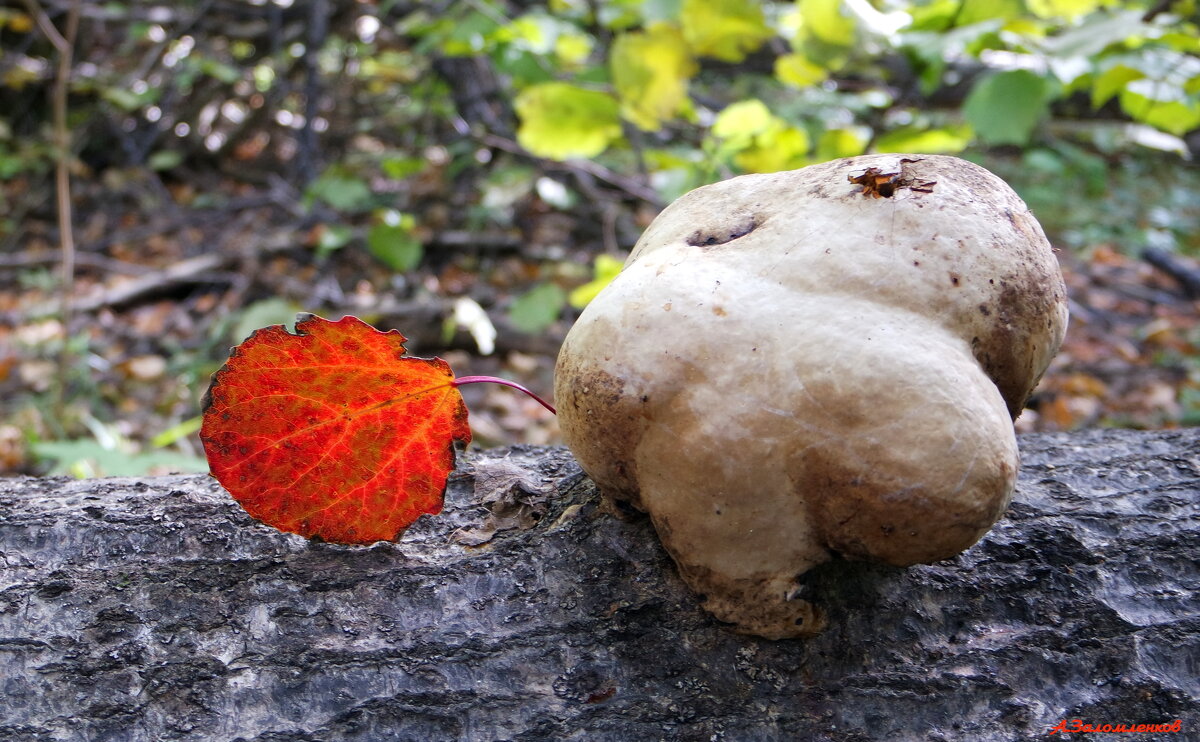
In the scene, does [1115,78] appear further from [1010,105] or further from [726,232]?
[726,232]

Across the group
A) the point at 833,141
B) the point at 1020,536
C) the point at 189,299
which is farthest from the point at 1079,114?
the point at 189,299

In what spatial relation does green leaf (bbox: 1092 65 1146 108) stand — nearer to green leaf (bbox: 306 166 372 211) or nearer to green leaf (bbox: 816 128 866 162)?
green leaf (bbox: 816 128 866 162)

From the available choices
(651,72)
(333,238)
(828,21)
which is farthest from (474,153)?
(828,21)

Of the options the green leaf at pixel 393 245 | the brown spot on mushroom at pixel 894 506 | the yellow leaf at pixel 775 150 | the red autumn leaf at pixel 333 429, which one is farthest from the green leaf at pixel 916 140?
the green leaf at pixel 393 245

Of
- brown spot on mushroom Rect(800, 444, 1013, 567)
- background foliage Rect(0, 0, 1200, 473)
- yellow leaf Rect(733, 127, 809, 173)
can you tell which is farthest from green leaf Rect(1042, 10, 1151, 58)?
brown spot on mushroom Rect(800, 444, 1013, 567)

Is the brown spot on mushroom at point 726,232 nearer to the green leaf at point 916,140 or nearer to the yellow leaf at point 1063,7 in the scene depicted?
the green leaf at point 916,140

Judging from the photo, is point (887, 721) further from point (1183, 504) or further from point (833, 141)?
point (833, 141)
